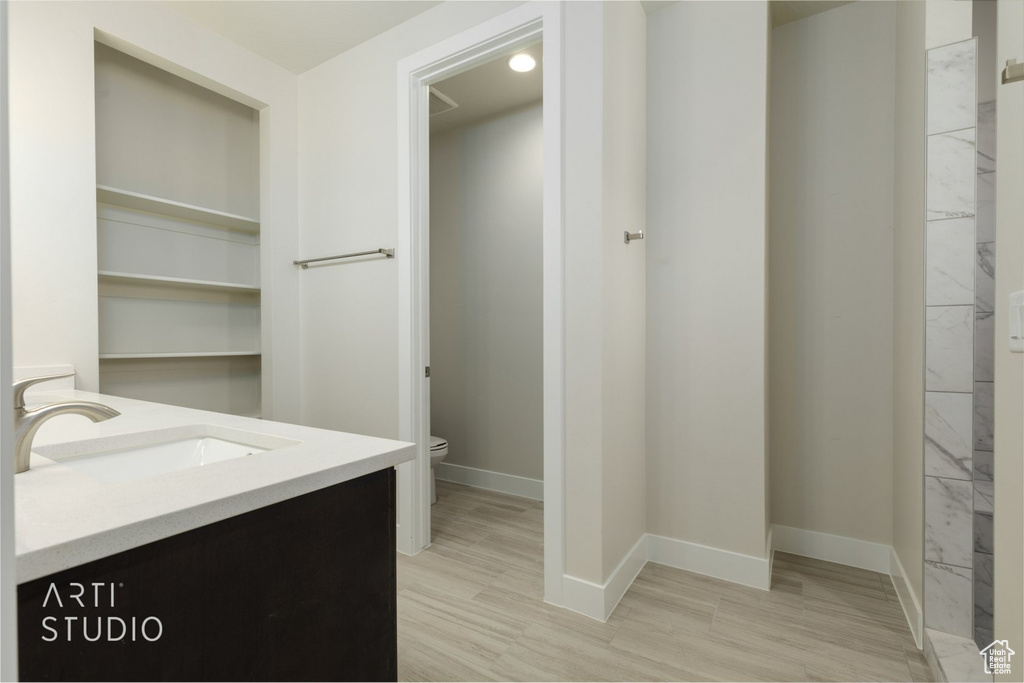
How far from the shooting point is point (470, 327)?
130 inches

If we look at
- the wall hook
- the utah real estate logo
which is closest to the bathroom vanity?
the utah real estate logo

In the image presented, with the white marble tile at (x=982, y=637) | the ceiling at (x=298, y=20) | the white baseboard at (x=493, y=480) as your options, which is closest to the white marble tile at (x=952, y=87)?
the white marble tile at (x=982, y=637)

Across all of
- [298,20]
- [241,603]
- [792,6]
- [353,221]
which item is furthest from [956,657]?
[298,20]

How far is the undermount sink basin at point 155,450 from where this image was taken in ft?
3.23

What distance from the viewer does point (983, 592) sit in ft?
A: 4.74

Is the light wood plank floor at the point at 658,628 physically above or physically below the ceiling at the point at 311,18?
below

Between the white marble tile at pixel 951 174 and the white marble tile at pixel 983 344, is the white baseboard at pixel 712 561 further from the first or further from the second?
the white marble tile at pixel 951 174

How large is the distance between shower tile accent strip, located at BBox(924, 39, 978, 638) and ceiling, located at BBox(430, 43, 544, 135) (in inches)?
66.4

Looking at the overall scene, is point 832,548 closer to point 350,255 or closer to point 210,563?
point 210,563

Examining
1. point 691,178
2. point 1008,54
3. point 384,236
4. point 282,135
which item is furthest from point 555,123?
point 282,135

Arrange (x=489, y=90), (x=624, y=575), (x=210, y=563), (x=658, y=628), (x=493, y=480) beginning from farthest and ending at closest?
(x=493, y=480) → (x=489, y=90) → (x=624, y=575) → (x=658, y=628) → (x=210, y=563)

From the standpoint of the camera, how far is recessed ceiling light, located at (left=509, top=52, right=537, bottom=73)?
8.12 ft

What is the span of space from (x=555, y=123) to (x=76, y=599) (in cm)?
176

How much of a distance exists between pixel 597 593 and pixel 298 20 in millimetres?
2761
